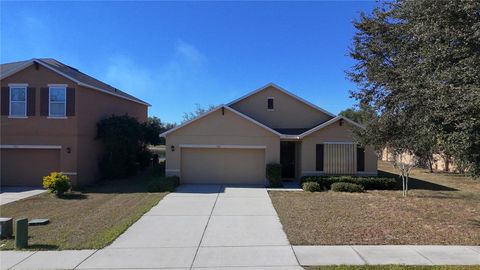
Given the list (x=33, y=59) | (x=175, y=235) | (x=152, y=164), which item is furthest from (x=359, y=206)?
(x=152, y=164)

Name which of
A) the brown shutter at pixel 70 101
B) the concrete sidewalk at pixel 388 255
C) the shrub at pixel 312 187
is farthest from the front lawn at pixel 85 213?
the shrub at pixel 312 187

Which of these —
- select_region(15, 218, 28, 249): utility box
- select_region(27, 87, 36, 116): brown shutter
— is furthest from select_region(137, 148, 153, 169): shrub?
select_region(15, 218, 28, 249): utility box

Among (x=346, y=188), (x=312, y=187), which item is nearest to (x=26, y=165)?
(x=312, y=187)

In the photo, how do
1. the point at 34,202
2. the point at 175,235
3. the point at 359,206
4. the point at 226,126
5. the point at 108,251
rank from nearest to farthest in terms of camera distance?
the point at 108,251 → the point at 175,235 → the point at 359,206 → the point at 34,202 → the point at 226,126

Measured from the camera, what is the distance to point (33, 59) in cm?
2075

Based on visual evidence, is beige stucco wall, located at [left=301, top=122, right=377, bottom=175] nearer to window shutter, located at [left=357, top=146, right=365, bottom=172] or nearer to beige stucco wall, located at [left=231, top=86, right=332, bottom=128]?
window shutter, located at [left=357, top=146, right=365, bottom=172]

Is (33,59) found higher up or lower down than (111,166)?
higher up

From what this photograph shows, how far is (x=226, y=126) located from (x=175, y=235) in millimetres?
12458

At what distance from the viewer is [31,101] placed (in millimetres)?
21000

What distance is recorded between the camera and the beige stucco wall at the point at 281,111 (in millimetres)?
25497

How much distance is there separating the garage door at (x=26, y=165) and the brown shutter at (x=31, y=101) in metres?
1.99

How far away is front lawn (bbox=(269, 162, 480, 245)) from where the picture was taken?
33.1 feet

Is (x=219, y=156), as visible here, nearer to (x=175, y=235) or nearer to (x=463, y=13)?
(x=175, y=235)

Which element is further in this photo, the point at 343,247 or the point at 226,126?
the point at 226,126
